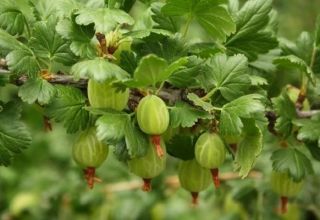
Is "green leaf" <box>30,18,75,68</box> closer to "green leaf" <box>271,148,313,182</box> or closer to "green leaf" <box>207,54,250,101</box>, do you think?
"green leaf" <box>207,54,250,101</box>

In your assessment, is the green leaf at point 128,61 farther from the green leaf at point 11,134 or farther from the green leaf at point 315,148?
the green leaf at point 315,148

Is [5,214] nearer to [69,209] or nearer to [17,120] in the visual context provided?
[69,209]

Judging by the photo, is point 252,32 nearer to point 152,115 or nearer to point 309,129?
point 309,129

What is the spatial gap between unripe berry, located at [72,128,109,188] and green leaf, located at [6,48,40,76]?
147 mm

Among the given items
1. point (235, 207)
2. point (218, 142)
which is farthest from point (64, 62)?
point (235, 207)

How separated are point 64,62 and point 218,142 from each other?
1.01 feet

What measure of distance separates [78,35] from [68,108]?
0.13 metres

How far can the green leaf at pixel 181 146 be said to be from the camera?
46.3 inches

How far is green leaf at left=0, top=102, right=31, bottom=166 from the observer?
1117mm

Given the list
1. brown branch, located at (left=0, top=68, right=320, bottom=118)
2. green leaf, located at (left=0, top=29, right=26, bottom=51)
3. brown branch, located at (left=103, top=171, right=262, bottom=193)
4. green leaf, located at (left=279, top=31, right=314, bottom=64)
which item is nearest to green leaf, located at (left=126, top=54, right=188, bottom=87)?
brown branch, located at (left=0, top=68, right=320, bottom=118)

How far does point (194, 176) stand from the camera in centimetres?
122

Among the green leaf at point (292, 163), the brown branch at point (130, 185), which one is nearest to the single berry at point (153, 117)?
the green leaf at point (292, 163)

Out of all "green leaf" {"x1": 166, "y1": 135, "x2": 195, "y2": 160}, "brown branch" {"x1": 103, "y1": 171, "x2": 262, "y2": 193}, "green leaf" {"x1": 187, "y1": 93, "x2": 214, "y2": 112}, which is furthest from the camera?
"brown branch" {"x1": 103, "y1": 171, "x2": 262, "y2": 193}

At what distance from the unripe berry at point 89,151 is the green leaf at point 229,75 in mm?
229
